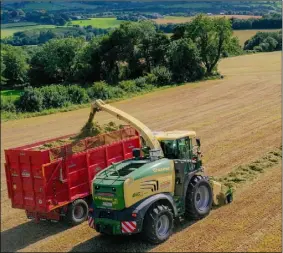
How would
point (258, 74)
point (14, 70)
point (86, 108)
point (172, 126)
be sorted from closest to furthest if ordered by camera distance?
point (172, 126) → point (86, 108) → point (14, 70) → point (258, 74)

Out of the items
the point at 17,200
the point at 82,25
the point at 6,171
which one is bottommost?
the point at 17,200

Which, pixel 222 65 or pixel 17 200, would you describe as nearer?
pixel 17 200

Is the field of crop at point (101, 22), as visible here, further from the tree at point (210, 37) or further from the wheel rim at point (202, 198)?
the tree at point (210, 37)

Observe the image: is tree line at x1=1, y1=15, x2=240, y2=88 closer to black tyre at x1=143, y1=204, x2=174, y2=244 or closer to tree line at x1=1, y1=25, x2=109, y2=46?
black tyre at x1=143, y1=204, x2=174, y2=244

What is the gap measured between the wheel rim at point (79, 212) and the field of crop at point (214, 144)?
0.28 m

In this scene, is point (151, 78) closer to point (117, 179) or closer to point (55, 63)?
point (55, 63)

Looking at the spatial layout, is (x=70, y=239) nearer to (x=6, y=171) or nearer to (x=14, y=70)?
(x=6, y=171)

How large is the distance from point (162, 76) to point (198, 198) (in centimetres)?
2670

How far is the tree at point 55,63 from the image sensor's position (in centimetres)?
3184

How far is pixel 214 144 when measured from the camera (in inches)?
791

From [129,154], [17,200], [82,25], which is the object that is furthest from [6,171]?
[82,25]

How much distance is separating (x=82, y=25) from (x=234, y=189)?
754 cm

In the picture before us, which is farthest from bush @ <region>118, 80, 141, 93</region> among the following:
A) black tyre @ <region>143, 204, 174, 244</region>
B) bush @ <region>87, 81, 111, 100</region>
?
black tyre @ <region>143, 204, 174, 244</region>

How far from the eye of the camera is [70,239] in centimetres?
1054
